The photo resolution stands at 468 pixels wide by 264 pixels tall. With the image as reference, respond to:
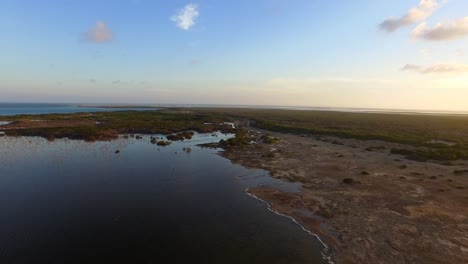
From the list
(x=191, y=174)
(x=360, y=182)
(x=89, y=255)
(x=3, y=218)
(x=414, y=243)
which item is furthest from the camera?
(x=191, y=174)

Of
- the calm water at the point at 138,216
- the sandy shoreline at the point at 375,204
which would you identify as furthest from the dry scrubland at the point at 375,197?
the calm water at the point at 138,216

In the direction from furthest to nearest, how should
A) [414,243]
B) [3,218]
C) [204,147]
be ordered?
1. [204,147]
2. [3,218]
3. [414,243]

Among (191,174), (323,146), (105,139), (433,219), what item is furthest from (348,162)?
(105,139)

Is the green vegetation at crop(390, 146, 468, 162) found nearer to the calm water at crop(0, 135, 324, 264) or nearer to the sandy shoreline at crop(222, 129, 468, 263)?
Answer: the sandy shoreline at crop(222, 129, 468, 263)

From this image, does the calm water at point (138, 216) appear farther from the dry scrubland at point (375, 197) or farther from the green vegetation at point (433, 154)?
the green vegetation at point (433, 154)

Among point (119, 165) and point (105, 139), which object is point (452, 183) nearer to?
point (119, 165)

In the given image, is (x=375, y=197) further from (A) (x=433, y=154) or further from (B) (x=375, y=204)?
(A) (x=433, y=154)

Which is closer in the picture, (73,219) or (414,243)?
(414,243)
